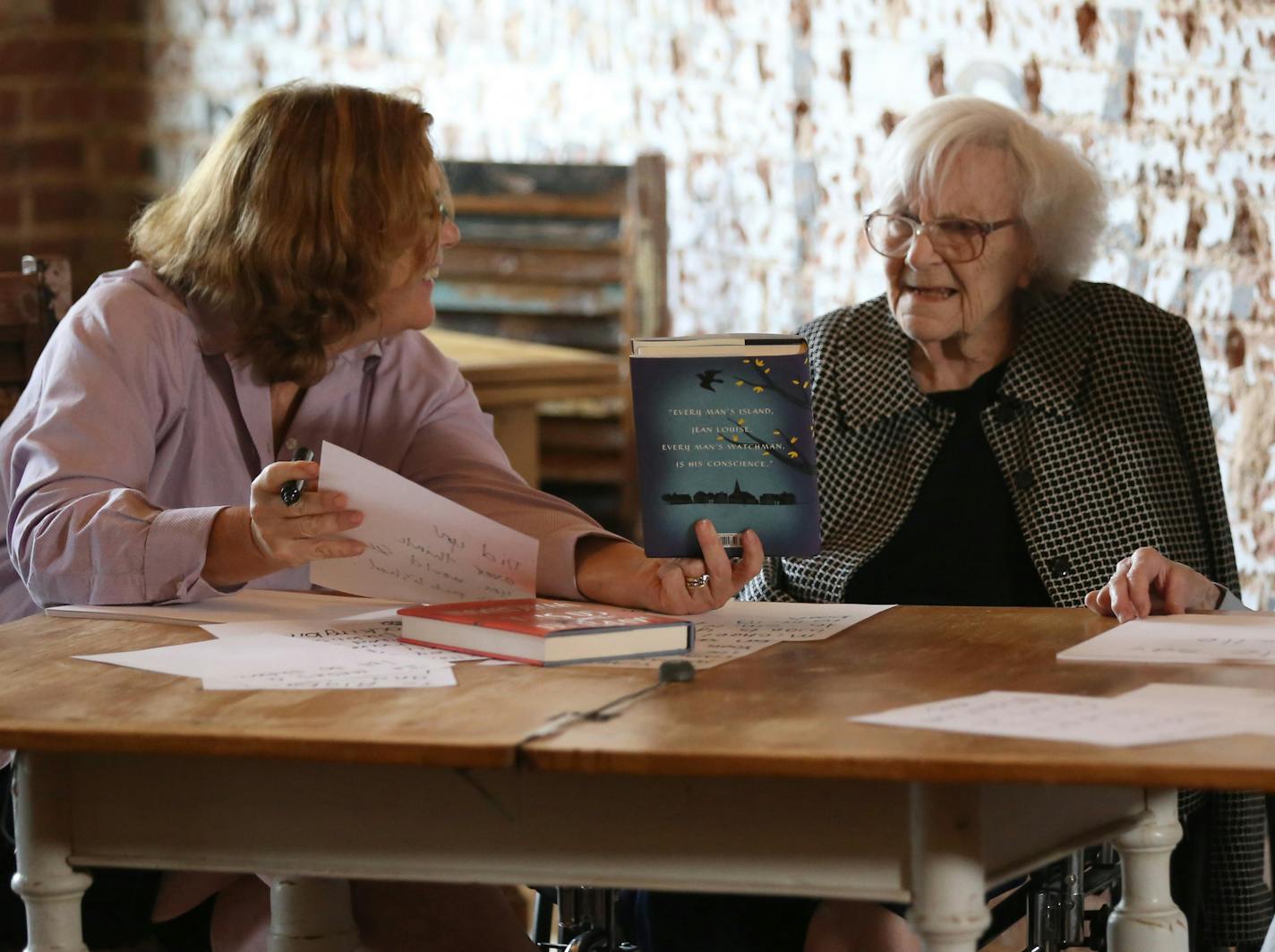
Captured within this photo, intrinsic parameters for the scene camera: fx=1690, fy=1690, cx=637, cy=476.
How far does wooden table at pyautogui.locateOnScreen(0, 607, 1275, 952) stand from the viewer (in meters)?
1.13

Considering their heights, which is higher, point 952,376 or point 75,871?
point 952,376

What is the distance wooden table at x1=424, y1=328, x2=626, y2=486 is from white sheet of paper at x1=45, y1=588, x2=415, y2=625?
1419mm

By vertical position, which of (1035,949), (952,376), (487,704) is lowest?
(1035,949)

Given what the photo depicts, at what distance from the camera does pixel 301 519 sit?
159 centimetres

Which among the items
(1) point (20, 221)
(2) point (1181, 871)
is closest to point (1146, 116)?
(2) point (1181, 871)

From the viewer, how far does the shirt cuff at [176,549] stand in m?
1.68

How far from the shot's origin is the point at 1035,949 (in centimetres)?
181

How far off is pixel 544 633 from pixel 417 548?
0.88 ft

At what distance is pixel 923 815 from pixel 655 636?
1.29ft

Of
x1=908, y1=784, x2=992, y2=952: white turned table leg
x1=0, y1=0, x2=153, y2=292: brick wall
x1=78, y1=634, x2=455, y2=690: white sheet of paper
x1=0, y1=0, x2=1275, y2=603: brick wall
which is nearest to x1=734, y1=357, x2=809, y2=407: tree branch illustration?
x1=78, y1=634, x2=455, y2=690: white sheet of paper

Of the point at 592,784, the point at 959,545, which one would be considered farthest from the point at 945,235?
the point at 592,784

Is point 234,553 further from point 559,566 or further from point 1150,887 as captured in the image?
point 1150,887

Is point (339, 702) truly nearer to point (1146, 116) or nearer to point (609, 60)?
point (1146, 116)

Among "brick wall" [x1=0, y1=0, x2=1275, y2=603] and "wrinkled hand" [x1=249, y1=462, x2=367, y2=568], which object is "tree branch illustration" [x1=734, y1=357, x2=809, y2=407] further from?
"brick wall" [x1=0, y1=0, x2=1275, y2=603]
